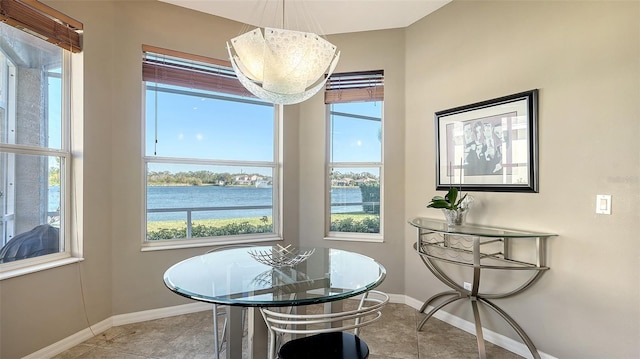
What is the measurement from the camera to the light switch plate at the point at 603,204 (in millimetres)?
1796

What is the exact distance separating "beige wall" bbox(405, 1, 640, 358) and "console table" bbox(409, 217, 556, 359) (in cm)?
9

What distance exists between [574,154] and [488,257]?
2.99 feet

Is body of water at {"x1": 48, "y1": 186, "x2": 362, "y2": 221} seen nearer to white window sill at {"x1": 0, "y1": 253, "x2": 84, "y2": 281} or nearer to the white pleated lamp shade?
white window sill at {"x1": 0, "y1": 253, "x2": 84, "y2": 281}

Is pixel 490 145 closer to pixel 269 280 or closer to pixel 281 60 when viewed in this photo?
pixel 281 60

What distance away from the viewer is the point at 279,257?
2.07 m

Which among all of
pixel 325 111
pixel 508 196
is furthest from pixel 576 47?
pixel 325 111

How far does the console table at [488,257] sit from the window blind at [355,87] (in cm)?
145

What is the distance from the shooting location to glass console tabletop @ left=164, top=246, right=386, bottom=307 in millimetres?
1373

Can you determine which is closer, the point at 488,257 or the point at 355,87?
the point at 488,257

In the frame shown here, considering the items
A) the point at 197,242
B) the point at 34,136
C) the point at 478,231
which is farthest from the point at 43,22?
the point at 478,231

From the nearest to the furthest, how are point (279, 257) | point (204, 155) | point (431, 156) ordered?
1. point (279, 257)
2. point (431, 156)
3. point (204, 155)

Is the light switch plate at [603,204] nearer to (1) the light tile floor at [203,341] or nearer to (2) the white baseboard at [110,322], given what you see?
(1) the light tile floor at [203,341]

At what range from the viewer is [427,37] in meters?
2.98

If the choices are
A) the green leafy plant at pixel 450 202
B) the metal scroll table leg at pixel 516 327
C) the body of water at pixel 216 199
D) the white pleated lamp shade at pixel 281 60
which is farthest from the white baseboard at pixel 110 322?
the metal scroll table leg at pixel 516 327
